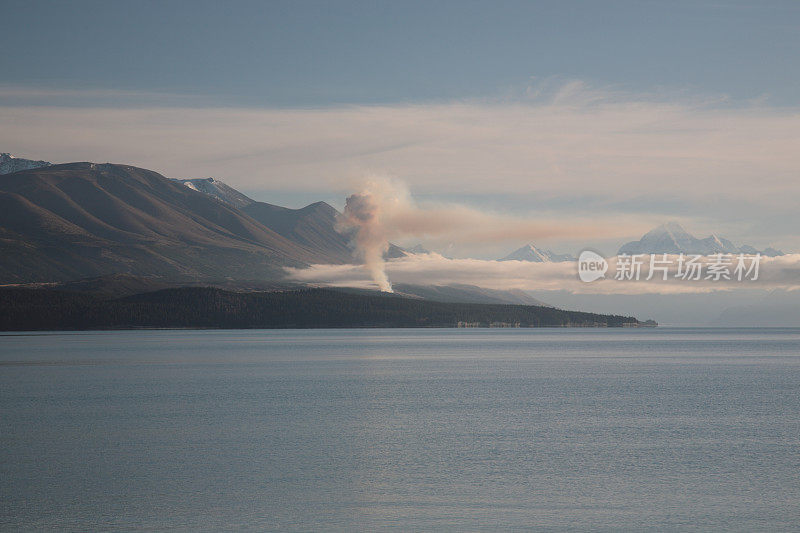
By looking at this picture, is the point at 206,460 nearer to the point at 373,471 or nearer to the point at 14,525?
the point at 373,471

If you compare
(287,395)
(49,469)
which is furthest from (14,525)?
(287,395)

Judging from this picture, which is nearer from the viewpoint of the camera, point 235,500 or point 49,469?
point 235,500

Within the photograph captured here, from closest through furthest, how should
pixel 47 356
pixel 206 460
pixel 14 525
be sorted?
A: 1. pixel 14 525
2. pixel 206 460
3. pixel 47 356

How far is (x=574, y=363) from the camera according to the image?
406ft

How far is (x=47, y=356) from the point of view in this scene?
13400cm

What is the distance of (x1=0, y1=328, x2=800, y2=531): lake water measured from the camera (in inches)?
1086

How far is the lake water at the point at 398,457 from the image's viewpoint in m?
27.6

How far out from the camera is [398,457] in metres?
38.3

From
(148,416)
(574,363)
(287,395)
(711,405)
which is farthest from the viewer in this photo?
(574,363)

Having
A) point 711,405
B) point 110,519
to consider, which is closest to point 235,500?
point 110,519

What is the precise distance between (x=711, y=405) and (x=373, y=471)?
121 ft

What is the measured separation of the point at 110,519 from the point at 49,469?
394 inches

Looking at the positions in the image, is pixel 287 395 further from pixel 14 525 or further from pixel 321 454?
pixel 14 525

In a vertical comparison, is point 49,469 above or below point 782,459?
below
